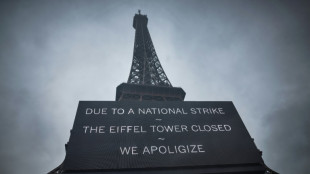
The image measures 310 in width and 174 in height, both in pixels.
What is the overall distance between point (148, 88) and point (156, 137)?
15.2 m

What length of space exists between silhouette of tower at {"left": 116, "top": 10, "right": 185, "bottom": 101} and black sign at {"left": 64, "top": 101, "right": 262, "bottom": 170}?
10.5m

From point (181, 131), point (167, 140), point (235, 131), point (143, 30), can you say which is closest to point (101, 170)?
point (167, 140)

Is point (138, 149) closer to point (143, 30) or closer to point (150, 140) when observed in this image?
point (150, 140)

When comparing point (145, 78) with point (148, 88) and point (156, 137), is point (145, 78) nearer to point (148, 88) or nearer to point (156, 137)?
point (148, 88)

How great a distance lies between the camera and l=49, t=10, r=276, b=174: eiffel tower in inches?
627

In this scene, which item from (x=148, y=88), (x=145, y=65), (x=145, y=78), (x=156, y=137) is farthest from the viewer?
(x=145, y=65)

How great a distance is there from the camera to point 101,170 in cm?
1516

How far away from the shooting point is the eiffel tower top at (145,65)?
128ft

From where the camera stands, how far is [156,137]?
1791 centimetres

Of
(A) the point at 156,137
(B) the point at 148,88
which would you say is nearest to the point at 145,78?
(B) the point at 148,88

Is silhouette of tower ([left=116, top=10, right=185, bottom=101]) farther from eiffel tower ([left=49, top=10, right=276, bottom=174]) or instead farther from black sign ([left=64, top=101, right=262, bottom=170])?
black sign ([left=64, top=101, right=262, bottom=170])

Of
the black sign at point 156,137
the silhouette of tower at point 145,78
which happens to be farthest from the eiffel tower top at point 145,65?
the black sign at point 156,137

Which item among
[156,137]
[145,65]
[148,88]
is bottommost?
[156,137]

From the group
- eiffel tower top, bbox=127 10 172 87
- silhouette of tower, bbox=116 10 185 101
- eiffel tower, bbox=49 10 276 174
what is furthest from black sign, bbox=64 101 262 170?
eiffel tower top, bbox=127 10 172 87
